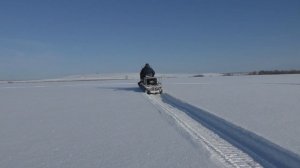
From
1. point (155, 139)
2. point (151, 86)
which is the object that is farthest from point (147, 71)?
point (155, 139)

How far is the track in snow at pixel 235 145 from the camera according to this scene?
15.3ft

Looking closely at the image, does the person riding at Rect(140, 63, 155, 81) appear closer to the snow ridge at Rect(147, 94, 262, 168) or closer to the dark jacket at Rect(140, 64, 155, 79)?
the dark jacket at Rect(140, 64, 155, 79)

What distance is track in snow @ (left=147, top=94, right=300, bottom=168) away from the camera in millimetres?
4662

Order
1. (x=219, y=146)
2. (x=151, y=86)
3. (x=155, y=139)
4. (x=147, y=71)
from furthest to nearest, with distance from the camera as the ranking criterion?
(x=147, y=71)
(x=151, y=86)
(x=155, y=139)
(x=219, y=146)

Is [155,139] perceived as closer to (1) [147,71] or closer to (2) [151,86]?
(2) [151,86]

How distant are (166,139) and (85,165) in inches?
75.4

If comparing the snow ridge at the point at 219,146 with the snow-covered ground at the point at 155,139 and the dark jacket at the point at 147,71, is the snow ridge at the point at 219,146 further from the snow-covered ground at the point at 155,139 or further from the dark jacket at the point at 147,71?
the dark jacket at the point at 147,71

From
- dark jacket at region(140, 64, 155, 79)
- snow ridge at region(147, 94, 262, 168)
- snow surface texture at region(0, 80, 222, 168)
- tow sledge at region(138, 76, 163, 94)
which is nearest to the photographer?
snow ridge at region(147, 94, 262, 168)

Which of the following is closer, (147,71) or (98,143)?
(98,143)

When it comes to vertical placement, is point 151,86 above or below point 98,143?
above

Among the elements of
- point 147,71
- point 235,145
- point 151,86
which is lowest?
point 235,145

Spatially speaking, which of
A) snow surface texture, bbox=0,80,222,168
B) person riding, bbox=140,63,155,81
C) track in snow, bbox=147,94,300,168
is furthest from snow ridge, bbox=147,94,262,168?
person riding, bbox=140,63,155,81

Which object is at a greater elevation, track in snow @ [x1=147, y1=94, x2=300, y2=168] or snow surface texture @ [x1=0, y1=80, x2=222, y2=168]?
snow surface texture @ [x1=0, y1=80, x2=222, y2=168]

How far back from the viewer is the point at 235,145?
574cm
